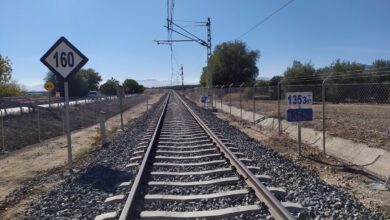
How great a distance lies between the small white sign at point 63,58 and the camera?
11.5m

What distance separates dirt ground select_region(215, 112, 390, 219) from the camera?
767 cm

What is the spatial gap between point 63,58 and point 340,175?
24.6ft

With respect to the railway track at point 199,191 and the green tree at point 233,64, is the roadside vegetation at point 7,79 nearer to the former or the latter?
the green tree at point 233,64

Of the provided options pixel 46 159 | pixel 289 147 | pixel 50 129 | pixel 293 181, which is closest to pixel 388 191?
pixel 293 181

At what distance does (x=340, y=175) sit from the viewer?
392 inches

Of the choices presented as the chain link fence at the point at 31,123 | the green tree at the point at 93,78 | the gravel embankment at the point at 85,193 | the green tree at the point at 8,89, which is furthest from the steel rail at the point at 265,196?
the green tree at the point at 93,78

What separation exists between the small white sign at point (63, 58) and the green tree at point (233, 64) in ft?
246

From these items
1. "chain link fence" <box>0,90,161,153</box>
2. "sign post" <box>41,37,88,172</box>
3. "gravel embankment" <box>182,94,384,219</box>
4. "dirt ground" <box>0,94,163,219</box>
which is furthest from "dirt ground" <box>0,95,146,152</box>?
"gravel embankment" <box>182,94,384,219</box>

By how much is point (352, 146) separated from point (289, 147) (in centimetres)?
251

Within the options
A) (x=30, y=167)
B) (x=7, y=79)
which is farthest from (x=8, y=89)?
(x=30, y=167)

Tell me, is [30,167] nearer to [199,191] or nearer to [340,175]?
[199,191]

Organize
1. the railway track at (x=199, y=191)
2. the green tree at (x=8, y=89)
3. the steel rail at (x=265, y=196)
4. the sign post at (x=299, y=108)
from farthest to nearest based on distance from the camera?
the green tree at (x=8, y=89) < the sign post at (x=299, y=108) < the railway track at (x=199, y=191) < the steel rail at (x=265, y=196)

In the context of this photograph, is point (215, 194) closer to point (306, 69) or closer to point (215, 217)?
point (215, 217)

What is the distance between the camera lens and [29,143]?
2175 centimetres
